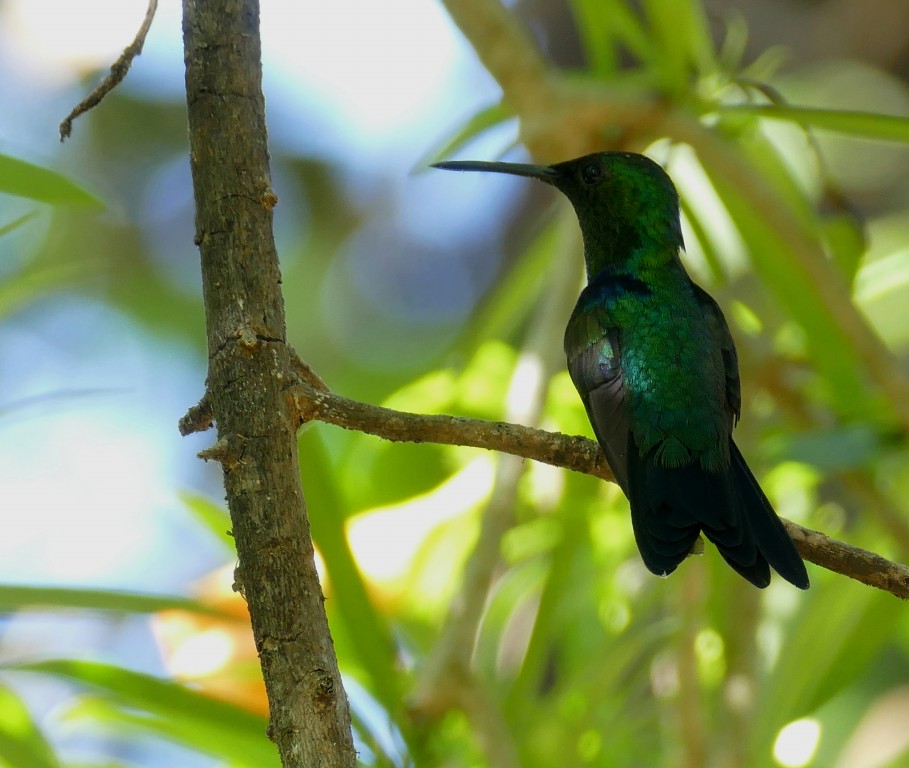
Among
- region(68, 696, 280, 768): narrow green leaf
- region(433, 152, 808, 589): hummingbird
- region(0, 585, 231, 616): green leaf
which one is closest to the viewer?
region(433, 152, 808, 589): hummingbird

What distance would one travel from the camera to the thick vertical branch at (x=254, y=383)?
124cm

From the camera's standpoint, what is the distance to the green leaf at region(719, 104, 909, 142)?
8.97 feet

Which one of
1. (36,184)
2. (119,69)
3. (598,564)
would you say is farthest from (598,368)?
(119,69)

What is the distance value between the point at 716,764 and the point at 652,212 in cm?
150

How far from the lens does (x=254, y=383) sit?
1396 mm

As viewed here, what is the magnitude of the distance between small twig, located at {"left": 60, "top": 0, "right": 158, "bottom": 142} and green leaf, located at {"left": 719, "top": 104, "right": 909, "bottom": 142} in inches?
72.9

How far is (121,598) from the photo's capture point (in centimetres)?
239

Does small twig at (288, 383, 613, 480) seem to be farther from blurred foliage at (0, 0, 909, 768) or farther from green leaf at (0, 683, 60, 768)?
green leaf at (0, 683, 60, 768)

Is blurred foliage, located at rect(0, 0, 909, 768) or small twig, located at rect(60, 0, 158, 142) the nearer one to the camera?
Answer: small twig, located at rect(60, 0, 158, 142)

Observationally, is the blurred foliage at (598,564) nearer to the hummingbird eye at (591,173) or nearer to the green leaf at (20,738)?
the green leaf at (20,738)

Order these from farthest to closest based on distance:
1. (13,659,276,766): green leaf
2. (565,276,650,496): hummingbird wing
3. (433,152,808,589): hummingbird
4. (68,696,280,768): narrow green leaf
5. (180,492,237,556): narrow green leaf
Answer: (180,492,237,556): narrow green leaf
(68,696,280,768): narrow green leaf
(13,659,276,766): green leaf
(565,276,650,496): hummingbird wing
(433,152,808,589): hummingbird

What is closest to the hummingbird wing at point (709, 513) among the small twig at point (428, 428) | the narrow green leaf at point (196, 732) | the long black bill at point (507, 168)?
the small twig at point (428, 428)

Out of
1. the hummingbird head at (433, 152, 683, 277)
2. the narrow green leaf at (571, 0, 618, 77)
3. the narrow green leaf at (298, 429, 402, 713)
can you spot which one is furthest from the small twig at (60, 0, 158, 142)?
the narrow green leaf at (571, 0, 618, 77)

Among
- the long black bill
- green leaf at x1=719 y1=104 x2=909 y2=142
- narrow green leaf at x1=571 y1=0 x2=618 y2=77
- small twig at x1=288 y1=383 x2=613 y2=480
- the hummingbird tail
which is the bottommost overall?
the hummingbird tail
